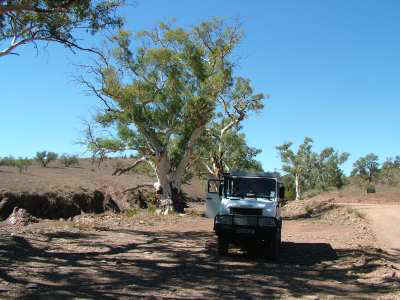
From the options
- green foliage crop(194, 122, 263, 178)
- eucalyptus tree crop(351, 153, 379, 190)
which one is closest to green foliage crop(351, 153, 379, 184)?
eucalyptus tree crop(351, 153, 379, 190)

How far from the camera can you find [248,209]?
14.3m

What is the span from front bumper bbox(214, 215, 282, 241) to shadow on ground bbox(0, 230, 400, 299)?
0.74m

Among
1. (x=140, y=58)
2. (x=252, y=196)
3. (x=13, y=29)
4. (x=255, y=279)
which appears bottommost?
(x=255, y=279)

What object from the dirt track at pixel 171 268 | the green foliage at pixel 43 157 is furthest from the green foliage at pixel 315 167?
the dirt track at pixel 171 268

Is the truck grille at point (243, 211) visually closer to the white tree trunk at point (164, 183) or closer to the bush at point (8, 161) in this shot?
the white tree trunk at point (164, 183)

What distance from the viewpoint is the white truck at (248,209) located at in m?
13.9

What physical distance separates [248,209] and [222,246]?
134cm

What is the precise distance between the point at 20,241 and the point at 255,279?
23.3 ft

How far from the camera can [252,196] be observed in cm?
1479

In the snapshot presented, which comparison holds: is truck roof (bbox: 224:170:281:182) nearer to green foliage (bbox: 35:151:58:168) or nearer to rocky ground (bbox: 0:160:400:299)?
rocky ground (bbox: 0:160:400:299)

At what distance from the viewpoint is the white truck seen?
45.7 ft

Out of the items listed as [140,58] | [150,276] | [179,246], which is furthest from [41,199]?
[150,276]

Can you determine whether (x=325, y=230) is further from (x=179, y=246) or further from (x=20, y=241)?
(x=20, y=241)

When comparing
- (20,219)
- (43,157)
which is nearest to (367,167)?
(43,157)
